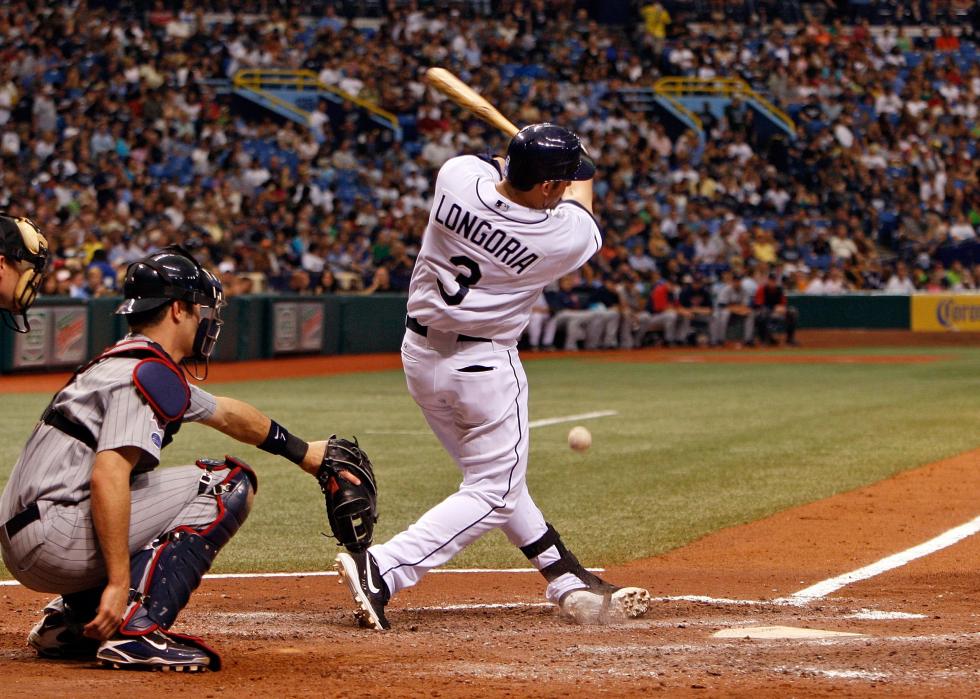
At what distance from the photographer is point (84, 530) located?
424 cm

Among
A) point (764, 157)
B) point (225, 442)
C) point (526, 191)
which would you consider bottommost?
point (225, 442)

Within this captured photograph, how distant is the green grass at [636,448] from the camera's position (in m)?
7.64

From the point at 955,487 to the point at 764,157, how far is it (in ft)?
77.4

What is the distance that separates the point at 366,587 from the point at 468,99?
2.27m

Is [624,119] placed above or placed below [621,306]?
above

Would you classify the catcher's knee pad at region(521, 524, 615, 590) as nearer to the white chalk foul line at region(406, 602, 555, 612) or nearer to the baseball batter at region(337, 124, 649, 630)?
the baseball batter at region(337, 124, 649, 630)

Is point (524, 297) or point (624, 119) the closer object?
point (524, 297)

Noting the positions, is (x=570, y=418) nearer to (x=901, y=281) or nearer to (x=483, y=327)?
(x=483, y=327)

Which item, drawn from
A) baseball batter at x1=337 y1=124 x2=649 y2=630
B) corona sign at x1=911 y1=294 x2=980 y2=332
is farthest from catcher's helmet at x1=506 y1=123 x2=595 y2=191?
corona sign at x1=911 y1=294 x2=980 y2=332

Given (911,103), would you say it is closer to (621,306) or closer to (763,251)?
(763,251)

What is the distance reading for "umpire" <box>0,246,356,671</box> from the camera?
4.13m

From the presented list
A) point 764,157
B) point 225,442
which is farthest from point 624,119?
point 225,442

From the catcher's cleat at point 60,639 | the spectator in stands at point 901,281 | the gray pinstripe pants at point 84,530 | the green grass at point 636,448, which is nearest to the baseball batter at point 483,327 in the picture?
the gray pinstripe pants at point 84,530

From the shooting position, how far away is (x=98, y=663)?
4441 mm
